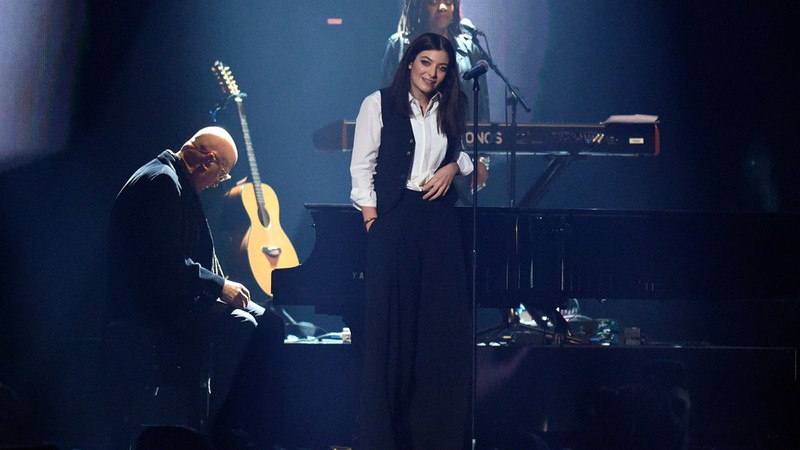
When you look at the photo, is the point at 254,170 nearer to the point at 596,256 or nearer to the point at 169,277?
the point at 169,277

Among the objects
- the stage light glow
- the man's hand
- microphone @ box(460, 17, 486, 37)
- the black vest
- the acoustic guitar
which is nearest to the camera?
the black vest

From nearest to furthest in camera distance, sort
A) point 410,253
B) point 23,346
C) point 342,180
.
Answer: point 410,253, point 23,346, point 342,180

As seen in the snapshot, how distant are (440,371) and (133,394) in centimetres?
143

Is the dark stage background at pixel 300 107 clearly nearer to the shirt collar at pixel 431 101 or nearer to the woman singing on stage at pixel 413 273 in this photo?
the woman singing on stage at pixel 413 273

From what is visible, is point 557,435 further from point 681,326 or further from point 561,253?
point 681,326

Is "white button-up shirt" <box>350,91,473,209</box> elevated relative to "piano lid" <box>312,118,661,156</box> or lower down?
lower down

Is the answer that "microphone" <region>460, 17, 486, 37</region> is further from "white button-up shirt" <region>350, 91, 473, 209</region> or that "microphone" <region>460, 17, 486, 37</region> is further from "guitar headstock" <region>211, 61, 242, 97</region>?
"guitar headstock" <region>211, 61, 242, 97</region>

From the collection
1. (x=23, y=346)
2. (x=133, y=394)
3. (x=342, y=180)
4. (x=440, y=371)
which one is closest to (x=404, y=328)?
(x=440, y=371)

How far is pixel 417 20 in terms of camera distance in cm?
594

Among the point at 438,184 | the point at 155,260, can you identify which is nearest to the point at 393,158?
the point at 438,184

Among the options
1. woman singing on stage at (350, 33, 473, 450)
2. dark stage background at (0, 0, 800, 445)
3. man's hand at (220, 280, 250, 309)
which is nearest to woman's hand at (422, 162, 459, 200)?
woman singing on stage at (350, 33, 473, 450)

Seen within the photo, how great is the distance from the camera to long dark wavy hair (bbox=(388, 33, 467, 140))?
Answer: 11.2 ft

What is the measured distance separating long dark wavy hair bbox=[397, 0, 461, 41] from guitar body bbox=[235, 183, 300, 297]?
1535 millimetres

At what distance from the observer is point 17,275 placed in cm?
496
